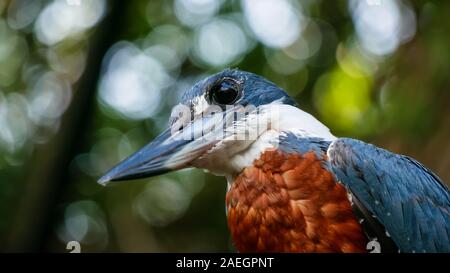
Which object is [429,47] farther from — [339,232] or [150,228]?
[150,228]

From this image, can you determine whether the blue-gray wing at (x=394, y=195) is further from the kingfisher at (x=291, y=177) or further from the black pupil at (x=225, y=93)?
the black pupil at (x=225, y=93)

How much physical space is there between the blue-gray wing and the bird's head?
0.20 meters

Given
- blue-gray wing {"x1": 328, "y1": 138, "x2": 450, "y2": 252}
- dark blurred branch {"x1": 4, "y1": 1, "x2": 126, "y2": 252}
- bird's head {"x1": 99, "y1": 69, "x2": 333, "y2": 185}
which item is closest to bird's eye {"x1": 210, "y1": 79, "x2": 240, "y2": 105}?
bird's head {"x1": 99, "y1": 69, "x2": 333, "y2": 185}

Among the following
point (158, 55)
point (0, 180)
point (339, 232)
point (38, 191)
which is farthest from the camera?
point (158, 55)

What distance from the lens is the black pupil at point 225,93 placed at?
99.8 inches

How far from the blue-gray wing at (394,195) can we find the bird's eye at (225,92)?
461mm

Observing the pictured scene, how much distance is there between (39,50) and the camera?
19.6 feet

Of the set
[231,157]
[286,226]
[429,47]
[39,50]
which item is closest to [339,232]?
[286,226]

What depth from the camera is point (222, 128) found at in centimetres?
244

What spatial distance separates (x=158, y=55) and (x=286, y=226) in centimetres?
457

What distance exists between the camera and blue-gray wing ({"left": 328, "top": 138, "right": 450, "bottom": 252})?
2.32 meters

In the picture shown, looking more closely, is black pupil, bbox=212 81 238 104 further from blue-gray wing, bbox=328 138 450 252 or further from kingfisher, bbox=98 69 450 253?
blue-gray wing, bbox=328 138 450 252

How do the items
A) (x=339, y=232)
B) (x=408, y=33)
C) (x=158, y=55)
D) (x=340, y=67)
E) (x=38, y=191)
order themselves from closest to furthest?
(x=339, y=232) < (x=38, y=191) < (x=408, y=33) < (x=340, y=67) < (x=158, y=55)

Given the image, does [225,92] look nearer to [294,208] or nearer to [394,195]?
[294,208]
